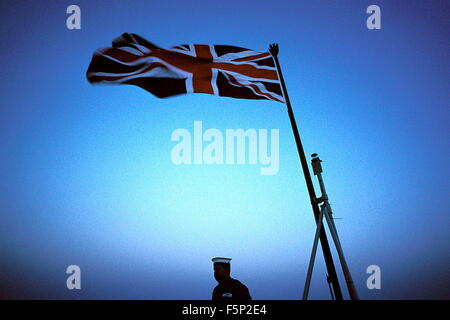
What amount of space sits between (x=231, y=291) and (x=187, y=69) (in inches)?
112

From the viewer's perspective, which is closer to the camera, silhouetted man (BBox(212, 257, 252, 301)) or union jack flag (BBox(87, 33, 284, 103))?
silhouetted man (BBox(212, 257, 252, 301))

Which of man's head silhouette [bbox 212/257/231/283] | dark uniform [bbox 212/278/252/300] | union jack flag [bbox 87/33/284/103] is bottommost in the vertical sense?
dark uniform [bbox 212/278/252/300]

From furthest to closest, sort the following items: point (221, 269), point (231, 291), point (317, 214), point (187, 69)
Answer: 1. point (187, 69)
2. point (317, 214)
3. point (221, 269)
4. point (231, 291)

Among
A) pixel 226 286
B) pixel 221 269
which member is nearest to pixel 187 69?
pixel 221 269

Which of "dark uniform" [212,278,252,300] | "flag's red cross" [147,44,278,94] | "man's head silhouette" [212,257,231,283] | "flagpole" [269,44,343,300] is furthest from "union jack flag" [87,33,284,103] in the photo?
"dark uniform" [212,278,252,300]

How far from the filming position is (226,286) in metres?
4.68

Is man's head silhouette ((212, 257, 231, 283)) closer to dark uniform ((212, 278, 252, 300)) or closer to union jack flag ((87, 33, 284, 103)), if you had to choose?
dark uniform ((212, 278, 252, 300))

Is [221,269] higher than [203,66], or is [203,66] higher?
[203,66]

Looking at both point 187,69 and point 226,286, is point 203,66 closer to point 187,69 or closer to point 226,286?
point 187,69

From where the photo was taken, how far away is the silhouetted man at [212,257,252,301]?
4.57 m
